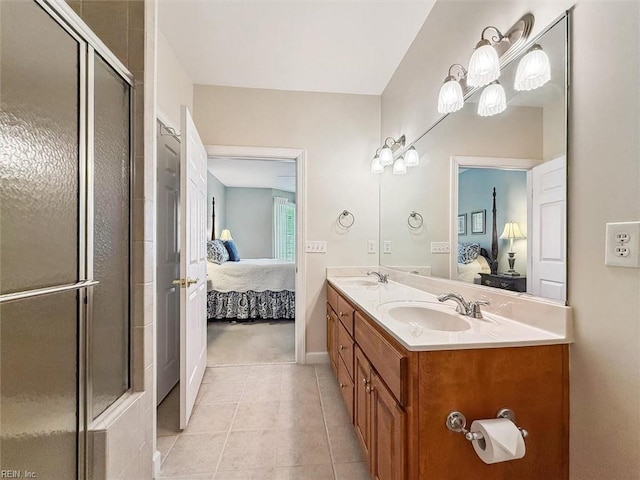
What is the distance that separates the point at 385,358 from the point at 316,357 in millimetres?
1712

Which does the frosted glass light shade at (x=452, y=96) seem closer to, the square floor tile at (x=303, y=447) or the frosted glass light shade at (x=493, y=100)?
the frosted glass light shade at (x=493, y=100)

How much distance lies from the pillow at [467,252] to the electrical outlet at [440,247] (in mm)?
109

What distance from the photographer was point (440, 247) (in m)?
1.69

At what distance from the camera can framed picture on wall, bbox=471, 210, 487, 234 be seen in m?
1.34

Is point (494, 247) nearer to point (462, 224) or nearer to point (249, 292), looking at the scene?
point (462, 224)

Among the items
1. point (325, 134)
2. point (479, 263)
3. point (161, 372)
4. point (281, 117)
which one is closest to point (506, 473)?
point (479, 263)

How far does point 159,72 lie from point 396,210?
1984 millimetres

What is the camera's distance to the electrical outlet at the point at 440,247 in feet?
5.27

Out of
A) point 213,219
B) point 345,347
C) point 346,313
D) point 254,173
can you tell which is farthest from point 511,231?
point 213,219

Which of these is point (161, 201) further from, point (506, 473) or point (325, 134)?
point (506, 473)

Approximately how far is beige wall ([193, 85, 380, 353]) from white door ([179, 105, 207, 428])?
584 millimetres

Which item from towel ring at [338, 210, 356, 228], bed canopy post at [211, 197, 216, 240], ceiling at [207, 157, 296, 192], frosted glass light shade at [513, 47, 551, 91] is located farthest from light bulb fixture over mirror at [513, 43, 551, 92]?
bed canopy post at [211, 197, 216, 240]

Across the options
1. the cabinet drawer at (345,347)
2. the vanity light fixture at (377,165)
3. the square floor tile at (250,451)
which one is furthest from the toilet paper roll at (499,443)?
the vanity light fixture at (377,165)

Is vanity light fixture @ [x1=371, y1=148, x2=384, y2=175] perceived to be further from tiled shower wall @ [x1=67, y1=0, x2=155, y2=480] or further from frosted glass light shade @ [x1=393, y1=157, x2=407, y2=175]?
tiled shower wall @ [x1=67, y1=0, x2=155, y2=480]
